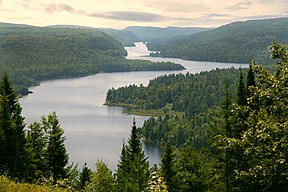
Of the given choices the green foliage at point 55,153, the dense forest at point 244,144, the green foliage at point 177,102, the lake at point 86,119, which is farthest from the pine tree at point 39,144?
the green foliage at point 177,102

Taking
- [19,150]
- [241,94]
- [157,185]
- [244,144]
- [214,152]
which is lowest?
[19,150]

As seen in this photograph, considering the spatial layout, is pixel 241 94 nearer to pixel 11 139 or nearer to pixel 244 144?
pixel 244 144

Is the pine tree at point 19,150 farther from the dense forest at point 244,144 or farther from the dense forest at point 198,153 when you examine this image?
the dense forest at point 244,144

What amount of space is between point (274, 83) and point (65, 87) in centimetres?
19053

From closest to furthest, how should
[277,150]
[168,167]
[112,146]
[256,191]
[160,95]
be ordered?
1. [277,150]
2. [256,191]
3. [168,167]
4. [112,146]
5. [160,95]

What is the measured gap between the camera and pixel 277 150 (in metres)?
9.82

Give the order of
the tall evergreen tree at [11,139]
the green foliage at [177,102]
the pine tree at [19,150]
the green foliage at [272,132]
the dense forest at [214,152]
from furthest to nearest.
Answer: the green foliage at [177,102], the pine tree at [19,150], the tall evergreen tree at [11,139], the dense forest at [214,152], the green foliage at [272,132]

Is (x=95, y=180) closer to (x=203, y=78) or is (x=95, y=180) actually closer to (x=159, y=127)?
(x=159, y=127)

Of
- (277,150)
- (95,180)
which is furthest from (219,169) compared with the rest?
(95,180)

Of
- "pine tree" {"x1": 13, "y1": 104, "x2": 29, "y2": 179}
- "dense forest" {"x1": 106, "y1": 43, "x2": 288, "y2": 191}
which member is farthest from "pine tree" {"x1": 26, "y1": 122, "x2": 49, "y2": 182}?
"dense forest" {"x1": 106, "y1": 43, "x2": 288, "y2": 191}

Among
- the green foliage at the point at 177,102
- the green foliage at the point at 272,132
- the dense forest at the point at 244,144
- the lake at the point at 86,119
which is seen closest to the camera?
the green foliage at the point at 272,132

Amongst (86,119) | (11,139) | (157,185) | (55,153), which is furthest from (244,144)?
(86,119)

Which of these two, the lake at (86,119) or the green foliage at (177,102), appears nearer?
the lake at (86,119)

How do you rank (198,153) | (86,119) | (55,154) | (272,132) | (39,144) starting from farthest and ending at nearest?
(86,119)
(39,144)
(55,154)
(198,153)
(272,132)
